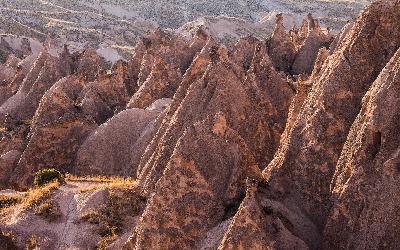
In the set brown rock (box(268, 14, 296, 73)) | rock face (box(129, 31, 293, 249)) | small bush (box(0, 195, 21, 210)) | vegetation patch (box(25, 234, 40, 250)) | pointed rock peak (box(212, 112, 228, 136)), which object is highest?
brown rock (box(268, 14, 296, 73))

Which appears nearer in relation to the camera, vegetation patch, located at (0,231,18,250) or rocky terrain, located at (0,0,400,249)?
rocky terrain, located at (0,0,400,249)

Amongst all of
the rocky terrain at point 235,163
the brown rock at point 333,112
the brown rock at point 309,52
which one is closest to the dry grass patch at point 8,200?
the rocky terrain at point 235,163

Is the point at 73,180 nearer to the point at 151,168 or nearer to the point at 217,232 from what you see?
the point at 151,168

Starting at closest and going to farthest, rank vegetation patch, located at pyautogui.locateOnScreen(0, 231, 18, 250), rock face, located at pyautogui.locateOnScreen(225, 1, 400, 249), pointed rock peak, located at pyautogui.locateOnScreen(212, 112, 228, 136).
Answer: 1. rock face, located at pyautogui.locateOnScreen(225, 1, 400, 249)
2. pointed rock peak, located at pyautogui.locateOnScreen(212, 112, 228, 136)
3. vegetation patch, located at pyautogui.locateOnScreen(0, 231, 18, 250)

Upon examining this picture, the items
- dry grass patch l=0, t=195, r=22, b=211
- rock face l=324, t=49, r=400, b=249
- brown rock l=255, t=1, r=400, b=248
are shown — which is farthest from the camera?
dry grass patch l=0, t=195, r=22, b=211

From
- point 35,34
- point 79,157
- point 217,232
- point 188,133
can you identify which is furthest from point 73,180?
point 35,34

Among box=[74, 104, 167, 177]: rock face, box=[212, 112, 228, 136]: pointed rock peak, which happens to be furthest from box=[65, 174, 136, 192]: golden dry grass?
box=[212, 112, 228, 136]: pointed rock peak

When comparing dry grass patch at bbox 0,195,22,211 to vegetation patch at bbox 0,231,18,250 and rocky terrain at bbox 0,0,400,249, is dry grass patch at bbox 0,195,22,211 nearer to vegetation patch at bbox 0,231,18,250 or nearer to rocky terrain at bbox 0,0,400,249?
rocky terrain at bbox 0,0,400,249
